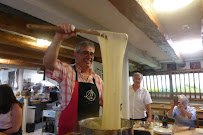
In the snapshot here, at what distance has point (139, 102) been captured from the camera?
3.41 m

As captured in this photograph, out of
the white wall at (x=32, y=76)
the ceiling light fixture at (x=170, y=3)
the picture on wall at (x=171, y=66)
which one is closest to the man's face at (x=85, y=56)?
the ceiling light fixture at (x=170, y=3)

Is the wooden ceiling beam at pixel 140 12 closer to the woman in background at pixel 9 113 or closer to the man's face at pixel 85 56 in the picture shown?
the man's face at pixel 85 56

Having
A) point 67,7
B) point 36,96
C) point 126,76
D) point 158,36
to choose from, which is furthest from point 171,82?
point 36,96

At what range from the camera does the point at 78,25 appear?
2.28m

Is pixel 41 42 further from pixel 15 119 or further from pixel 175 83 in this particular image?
pixel 175 83

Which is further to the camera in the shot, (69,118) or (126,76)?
(126,76)

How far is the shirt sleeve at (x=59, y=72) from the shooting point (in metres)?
Answer: 1.20

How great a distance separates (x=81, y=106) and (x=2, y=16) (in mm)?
1868

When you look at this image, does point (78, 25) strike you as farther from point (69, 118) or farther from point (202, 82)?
point (202, 82)

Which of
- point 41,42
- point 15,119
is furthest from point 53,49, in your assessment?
point 41,42

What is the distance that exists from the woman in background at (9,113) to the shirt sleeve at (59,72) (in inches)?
72.1

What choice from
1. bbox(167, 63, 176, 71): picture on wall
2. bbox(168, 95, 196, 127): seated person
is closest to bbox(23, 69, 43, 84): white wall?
bbox(167, 63, 176, 71): picture on wall

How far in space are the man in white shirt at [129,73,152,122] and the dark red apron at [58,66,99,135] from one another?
7.40 feet

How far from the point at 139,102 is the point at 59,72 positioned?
2603mm
